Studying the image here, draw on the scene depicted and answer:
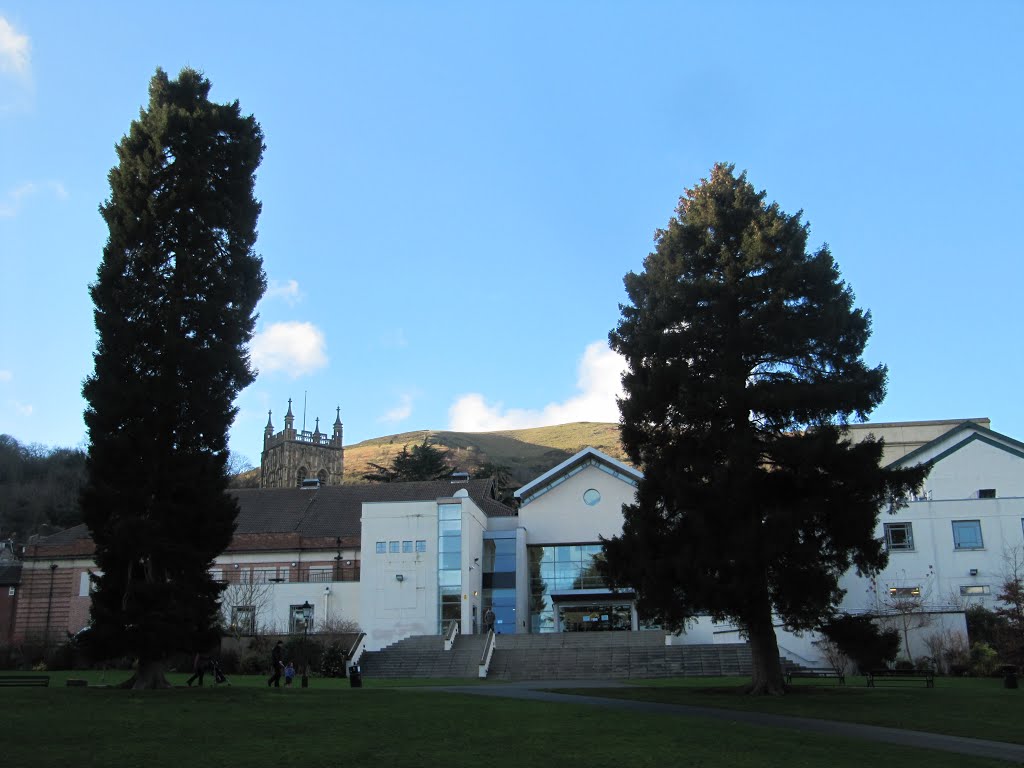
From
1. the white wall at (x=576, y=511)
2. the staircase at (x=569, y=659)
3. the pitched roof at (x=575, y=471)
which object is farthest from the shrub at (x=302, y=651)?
the pitched roof at (x=575, y=471)

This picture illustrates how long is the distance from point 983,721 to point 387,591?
3334cm

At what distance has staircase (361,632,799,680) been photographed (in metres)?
34.3

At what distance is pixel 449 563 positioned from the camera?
46062 millimetres

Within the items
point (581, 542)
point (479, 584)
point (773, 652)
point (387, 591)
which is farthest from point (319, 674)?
point (773, 652)

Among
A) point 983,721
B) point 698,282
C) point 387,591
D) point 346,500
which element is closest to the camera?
point 983,721

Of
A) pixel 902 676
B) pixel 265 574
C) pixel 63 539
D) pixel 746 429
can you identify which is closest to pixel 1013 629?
pixel 902 676

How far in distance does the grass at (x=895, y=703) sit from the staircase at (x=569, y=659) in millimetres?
9113

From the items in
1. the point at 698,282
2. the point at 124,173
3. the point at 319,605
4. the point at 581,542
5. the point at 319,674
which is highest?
the point at 124,173

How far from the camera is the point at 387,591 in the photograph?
1789 inches

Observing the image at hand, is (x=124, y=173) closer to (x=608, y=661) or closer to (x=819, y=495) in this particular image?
(x=819, y=495)

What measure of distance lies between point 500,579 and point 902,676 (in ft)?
81.4

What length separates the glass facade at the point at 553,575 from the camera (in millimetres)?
49188

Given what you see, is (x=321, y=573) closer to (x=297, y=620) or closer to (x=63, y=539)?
(x=297, y=620)

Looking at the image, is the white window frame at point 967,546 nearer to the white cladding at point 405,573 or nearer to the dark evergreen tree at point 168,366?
the white cladding at point 405,573
